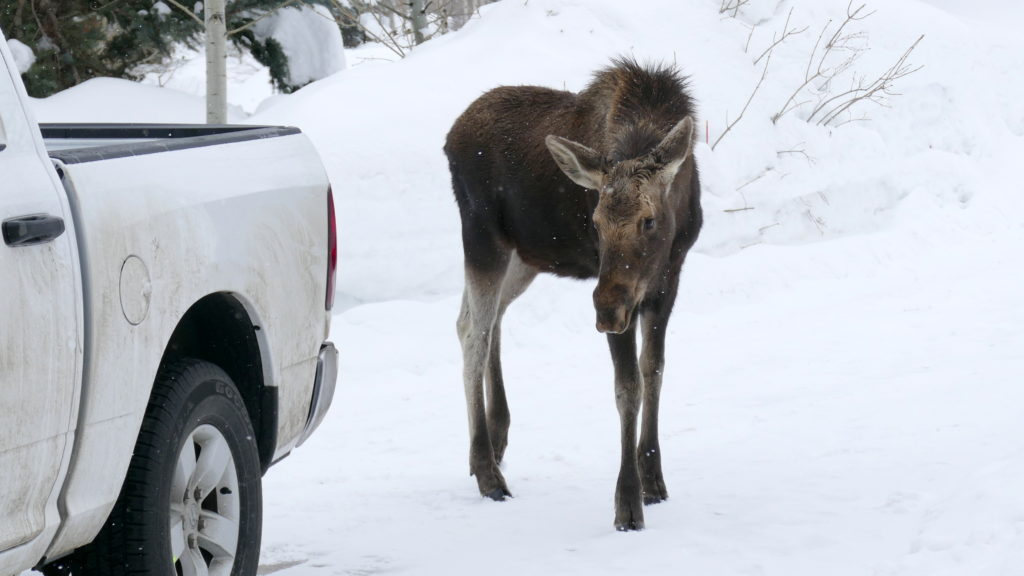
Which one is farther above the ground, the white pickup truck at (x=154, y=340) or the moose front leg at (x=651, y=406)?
the white pickup truck at (x=154, y=340)

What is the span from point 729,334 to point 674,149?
4.54 meters

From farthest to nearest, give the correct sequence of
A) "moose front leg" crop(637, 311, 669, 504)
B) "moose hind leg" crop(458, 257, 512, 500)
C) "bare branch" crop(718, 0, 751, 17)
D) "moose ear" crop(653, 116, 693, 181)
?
"bare branch" crop(718, 0, 751, 17), "moose hind leg" crop(458, 257, 512, 500), "moose front leg" crop(637, 311, 669, 504), "moose ear" crop(653, 116, 693, 181)

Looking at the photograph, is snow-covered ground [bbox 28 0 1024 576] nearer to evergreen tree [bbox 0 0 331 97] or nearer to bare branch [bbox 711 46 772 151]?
bare branch [bbox 711 46 772 151]

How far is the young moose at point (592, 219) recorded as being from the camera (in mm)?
5180

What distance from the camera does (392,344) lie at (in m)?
9.29

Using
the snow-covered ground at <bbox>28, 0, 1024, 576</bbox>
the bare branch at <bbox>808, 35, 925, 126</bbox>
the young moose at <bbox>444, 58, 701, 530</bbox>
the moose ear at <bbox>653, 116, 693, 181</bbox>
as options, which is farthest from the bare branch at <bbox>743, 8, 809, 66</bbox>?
A: the moose ear at <bbox>653, 116, 693, 181</bbox>

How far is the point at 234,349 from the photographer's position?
3930 mm

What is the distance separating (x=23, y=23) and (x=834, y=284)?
8259 millimetres

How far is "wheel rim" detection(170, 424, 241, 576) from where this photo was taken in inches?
135

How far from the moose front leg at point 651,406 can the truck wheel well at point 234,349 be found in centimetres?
219

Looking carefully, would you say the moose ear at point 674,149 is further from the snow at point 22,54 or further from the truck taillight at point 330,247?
the snow at point 22,54

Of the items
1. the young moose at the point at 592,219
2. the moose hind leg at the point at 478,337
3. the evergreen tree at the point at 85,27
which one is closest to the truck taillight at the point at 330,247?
the young moose at the point at 592,219

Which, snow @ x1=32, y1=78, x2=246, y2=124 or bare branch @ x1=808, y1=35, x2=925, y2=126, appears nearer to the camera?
snow @ x1=32, y1=78, x2=246, y2=124

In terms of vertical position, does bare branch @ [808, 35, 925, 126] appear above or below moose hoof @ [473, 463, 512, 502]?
below
